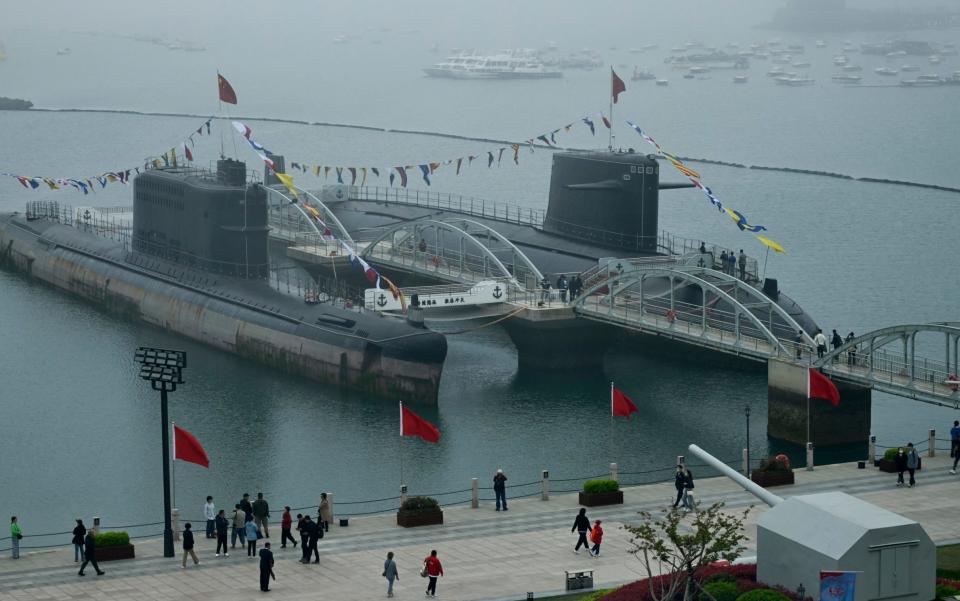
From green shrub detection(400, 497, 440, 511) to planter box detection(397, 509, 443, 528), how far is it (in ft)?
0.29

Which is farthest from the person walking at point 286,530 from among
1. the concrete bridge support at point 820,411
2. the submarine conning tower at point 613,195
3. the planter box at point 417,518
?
the submarine conning tower at point 613,195

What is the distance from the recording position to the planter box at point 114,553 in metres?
31.2

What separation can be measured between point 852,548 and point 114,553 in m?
14.7

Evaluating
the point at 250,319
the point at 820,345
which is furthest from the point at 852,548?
the point at 250,319

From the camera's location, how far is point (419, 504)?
3388 centimetres

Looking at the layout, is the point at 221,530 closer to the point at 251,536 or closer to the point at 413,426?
the point at 251,536

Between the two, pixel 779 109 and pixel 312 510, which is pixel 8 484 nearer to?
pixel 312 510

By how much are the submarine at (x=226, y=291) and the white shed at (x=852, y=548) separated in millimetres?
26412

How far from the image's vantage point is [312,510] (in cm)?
3972

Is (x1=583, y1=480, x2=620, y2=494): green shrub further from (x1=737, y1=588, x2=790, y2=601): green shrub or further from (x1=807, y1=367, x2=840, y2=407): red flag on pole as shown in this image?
(x1=737, y1=588, x2=790, y2=601): green shrub

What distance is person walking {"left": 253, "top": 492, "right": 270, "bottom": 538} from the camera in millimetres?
32781

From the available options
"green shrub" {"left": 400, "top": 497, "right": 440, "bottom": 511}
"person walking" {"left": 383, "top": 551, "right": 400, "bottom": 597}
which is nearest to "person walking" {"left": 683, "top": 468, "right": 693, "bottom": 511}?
"green shrub" {"left": 400, "top": 497, "right": 440, "bottom": 511}

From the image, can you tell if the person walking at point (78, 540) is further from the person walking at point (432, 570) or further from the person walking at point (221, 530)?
the person walking at point (432, 570)

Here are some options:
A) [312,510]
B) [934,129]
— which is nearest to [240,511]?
[312,510]
